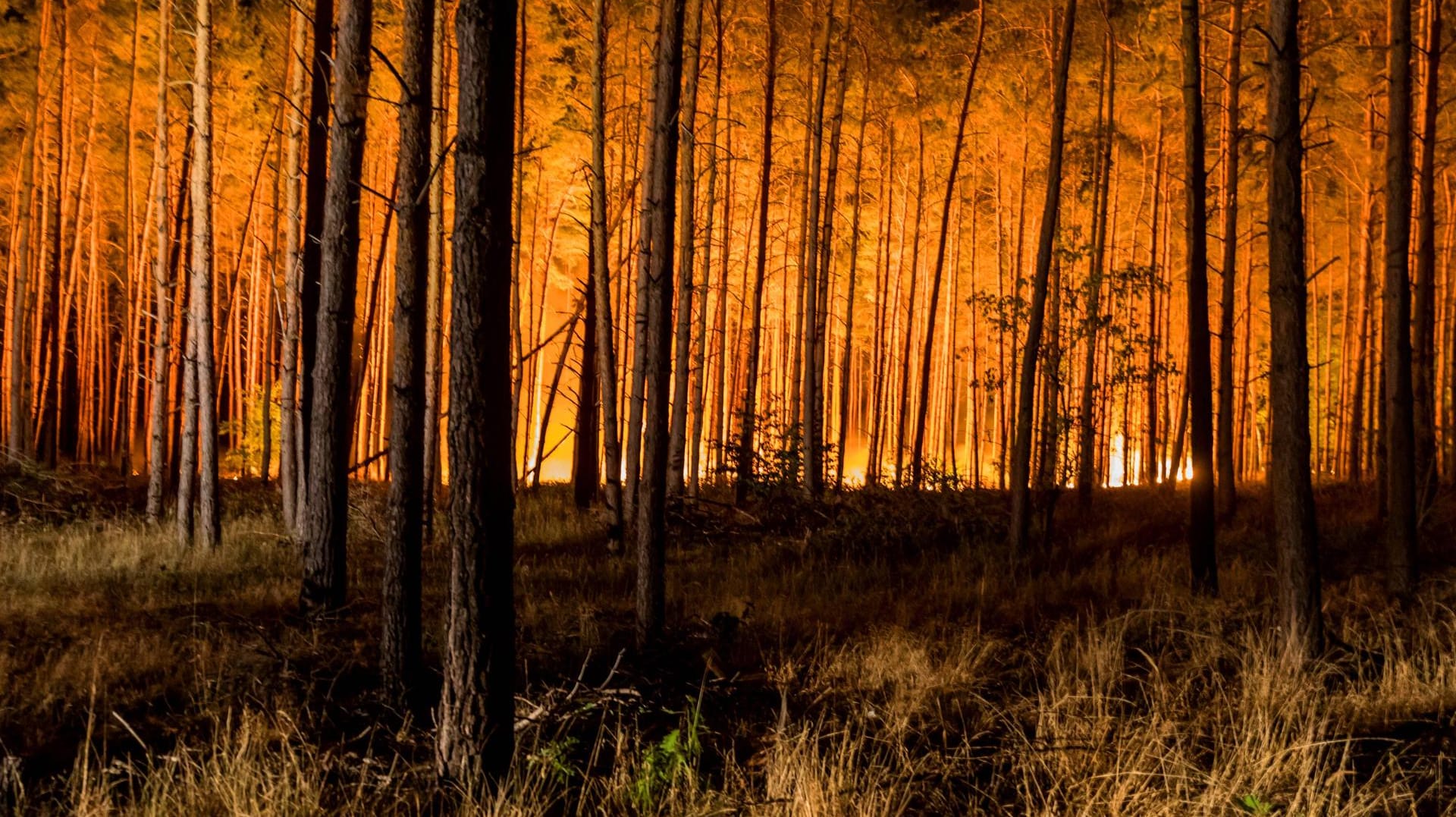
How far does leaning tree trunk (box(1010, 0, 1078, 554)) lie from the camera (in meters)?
9.98

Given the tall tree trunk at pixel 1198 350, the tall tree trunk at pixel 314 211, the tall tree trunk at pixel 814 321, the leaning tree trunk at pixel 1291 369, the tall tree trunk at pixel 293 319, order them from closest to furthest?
the leaning tree trunk at pixel 1291 369, the tall tree trunk at pixel 314 211, the tall tree trunk at pixel 1198 350, the tall tree trunk at pixel 293 319, the tall tree trunk at pixel 814 321

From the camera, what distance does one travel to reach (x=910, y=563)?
34.2 feet

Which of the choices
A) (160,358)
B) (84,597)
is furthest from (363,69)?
→ (160,358)

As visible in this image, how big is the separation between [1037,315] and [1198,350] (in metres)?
1.88

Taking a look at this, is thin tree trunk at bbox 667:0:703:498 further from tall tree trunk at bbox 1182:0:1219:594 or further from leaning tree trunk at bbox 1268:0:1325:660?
leaning tree trunk at bbox 1268:0:1325:660

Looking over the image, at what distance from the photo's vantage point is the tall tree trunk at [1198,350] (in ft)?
27.9

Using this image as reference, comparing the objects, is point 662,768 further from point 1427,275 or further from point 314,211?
point 1427,275

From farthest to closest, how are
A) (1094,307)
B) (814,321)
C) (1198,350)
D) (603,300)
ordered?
(814,321) < (1094,307) < (603,300) < (1198,350)

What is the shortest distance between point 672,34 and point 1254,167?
1989cm

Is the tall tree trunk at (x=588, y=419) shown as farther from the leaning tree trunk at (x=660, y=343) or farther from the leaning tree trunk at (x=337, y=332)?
the leaning tree trunk at (x=660, y=343)

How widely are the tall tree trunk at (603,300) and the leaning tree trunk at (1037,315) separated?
4473mm

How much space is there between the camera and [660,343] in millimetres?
6426

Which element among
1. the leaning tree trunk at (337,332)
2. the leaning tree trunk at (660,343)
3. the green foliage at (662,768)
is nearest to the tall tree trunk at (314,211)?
the leaning tree trunk at (337,332)

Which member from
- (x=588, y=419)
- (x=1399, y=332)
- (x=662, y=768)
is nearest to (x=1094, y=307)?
(x=1399, y=332)
